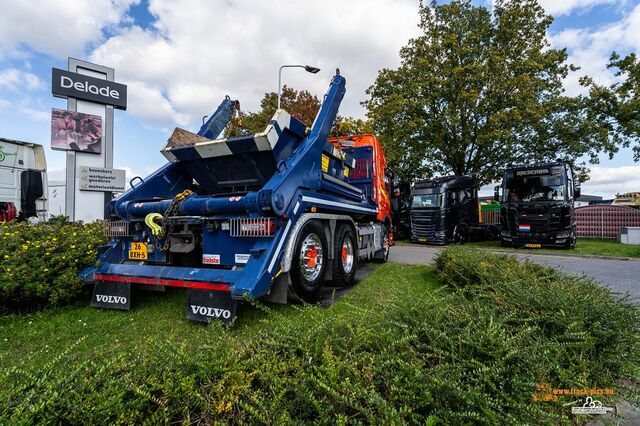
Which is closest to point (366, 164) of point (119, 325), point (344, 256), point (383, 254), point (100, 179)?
point (383, 254)

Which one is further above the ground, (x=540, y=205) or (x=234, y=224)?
(x=540, y=205)

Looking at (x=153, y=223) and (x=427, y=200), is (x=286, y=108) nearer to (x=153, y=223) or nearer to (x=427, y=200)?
(x=427, y=200)

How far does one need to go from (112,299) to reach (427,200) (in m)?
13.3

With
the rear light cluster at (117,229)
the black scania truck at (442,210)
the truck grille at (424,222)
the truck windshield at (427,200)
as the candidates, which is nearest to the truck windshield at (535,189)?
the black scania truck at (442,210)

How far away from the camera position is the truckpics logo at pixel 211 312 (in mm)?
3160

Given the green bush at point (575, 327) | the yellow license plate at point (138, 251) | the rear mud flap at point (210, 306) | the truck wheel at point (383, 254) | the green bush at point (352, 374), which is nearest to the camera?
the green bush at point (352, 374)

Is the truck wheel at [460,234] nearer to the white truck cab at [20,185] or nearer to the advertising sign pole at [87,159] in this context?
the advertising sign pole at [87,159]

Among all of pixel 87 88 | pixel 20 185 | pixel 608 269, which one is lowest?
pixel 608 269

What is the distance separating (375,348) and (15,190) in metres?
9.02

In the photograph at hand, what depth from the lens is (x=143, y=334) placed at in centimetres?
319

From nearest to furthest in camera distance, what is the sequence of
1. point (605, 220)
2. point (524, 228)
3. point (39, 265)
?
point (39, 265) → point (524, 228) → point (605, 220)

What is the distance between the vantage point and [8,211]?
7.17 meters

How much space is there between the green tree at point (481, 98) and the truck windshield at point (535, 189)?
3.64 metres

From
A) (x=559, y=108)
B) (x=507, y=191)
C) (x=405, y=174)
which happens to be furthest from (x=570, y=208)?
(x=405, y=174)
